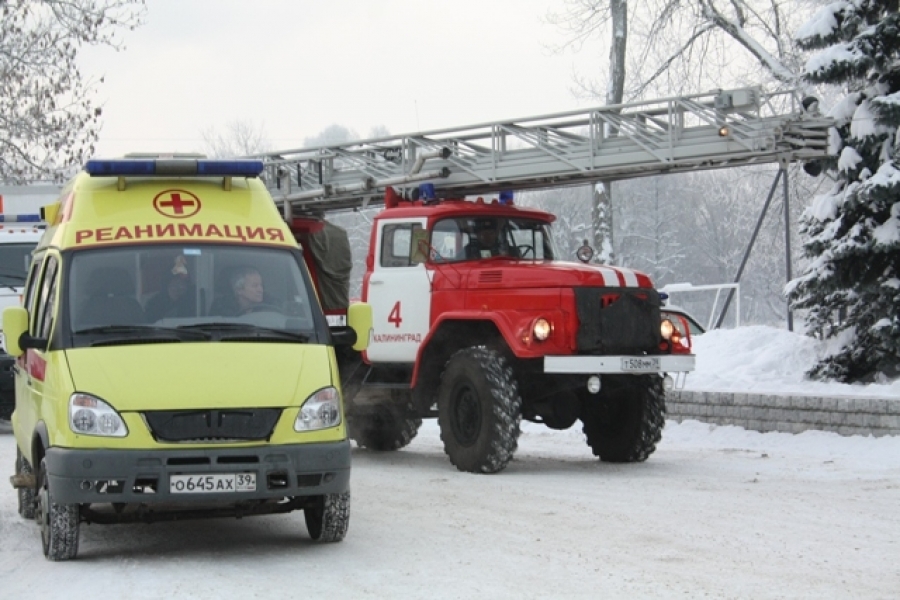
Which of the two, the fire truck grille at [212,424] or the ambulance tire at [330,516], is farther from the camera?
the ambulance tire at [330,516]

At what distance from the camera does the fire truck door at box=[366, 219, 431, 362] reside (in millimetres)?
14055

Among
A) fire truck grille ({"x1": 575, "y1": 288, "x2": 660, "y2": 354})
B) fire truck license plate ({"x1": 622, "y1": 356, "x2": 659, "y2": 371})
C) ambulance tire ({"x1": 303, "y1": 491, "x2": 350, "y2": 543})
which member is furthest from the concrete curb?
ambulance tire ({"x1": 303, "y1": 491, "x2": 350, "y2": 543})

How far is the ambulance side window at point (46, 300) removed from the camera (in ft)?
29.1

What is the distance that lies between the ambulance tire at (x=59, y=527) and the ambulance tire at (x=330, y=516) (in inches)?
56.6

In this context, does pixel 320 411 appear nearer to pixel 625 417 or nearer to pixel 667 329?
pixel 667 329

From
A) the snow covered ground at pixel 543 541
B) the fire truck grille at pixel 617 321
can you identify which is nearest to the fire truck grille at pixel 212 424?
the snow covered ground at pixel 543 541

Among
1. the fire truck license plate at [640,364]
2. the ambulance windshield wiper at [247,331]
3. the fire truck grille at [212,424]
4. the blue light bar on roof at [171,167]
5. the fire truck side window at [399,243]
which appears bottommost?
the fire truck grille at [212,424]

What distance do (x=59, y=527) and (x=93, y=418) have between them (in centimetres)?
74

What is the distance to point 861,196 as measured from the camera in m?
16.8

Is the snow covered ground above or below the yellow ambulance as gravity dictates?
below

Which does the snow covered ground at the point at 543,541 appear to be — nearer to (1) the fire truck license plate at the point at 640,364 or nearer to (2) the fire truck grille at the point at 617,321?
(1) the fire truck license plate at the point at 640,364

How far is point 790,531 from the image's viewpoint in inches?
368

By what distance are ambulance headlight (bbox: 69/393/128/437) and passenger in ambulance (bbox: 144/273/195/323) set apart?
0.90m

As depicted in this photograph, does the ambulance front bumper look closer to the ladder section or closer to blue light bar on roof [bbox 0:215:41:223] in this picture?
the ladder section
